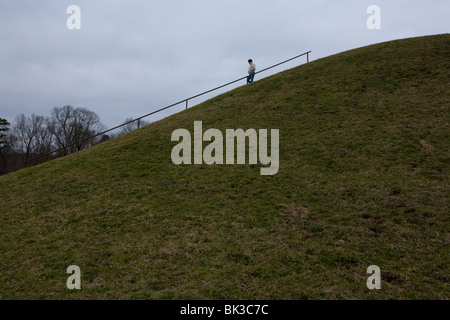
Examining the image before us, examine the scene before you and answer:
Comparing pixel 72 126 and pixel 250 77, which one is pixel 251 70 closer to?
pixel 250 77

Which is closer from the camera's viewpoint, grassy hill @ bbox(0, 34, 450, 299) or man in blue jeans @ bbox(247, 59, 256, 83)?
grassy hill @ bbox(0, 34, 450, 299)

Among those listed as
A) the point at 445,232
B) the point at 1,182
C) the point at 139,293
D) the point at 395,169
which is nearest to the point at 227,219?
the point at 139,293

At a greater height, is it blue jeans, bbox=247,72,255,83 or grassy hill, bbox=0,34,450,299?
blue jeans, bbox=247,72,255,83

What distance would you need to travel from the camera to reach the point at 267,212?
7914 millimetres

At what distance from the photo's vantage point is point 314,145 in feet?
37.9

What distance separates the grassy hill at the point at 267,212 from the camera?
5410 millimetres

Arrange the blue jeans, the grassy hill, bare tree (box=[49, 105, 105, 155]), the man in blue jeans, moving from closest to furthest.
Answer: the grassy hill
the man in blue jeans
the blue jeans
bare tree (box=[49, 105, 105, 155])

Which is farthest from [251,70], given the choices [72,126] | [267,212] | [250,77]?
[72,126]

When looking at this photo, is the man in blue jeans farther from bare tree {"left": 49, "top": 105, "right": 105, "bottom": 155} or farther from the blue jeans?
bare tree {"left": 49, "top": 105, "right": 105, "bottom": 155}

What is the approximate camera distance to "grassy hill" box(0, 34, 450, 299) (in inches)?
213

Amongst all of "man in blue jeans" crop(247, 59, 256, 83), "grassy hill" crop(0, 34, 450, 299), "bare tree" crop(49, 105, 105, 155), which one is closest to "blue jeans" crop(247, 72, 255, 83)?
"man in blue jeans" crop(247, 59, 256, 83)

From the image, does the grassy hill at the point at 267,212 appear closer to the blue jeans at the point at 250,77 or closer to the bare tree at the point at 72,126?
the blue jeans at the point at 250,77

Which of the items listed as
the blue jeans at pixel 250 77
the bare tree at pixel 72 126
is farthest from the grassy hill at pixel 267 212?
the bare tree at pixel 72 126

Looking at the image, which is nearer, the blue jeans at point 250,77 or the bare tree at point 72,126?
the blue jeans at point 250,77
